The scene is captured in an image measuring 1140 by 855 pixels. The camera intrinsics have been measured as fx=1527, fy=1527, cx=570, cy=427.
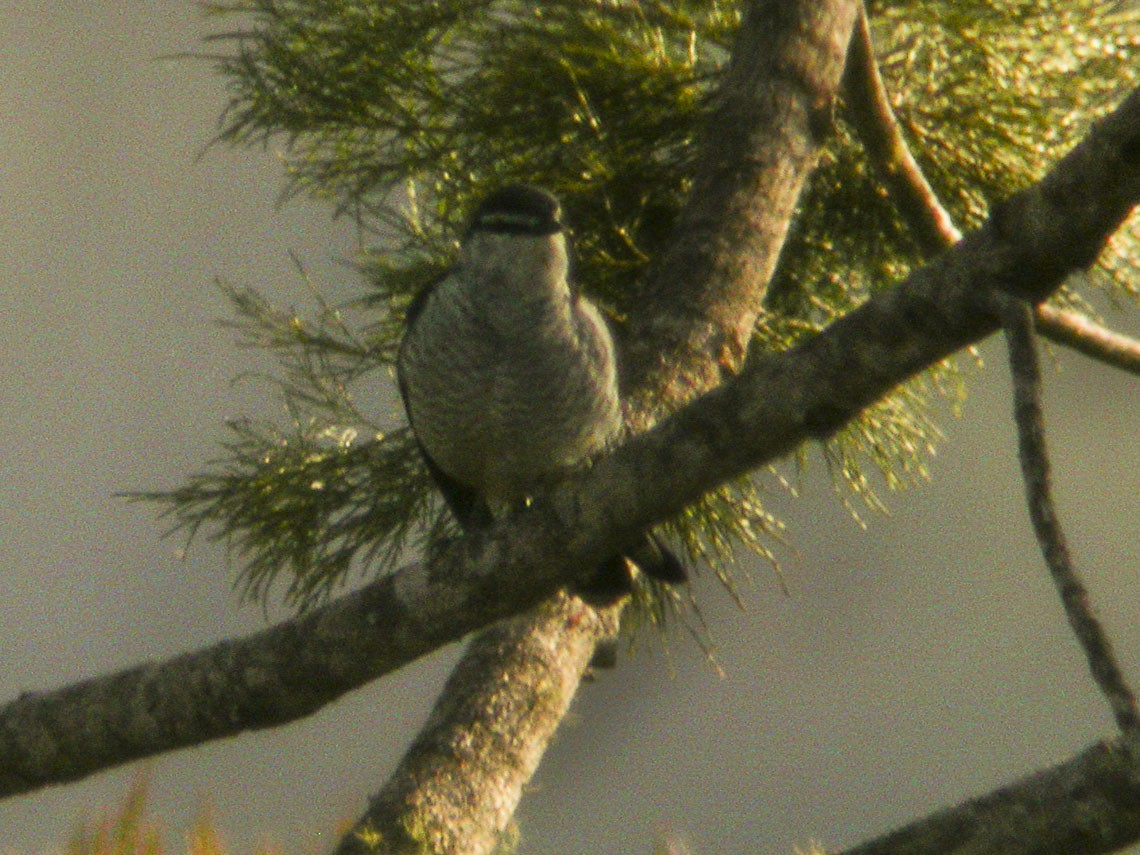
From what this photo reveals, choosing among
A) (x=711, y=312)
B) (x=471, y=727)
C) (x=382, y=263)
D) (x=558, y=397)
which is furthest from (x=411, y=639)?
(x=382, y=263)

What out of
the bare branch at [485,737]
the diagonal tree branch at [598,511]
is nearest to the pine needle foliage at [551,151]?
the bare branch at [485,737]

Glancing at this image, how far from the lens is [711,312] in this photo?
156cm

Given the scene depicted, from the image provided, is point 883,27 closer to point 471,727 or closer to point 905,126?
point 905,126

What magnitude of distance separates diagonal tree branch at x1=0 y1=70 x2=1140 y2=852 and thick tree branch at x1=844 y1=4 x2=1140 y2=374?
0.61 metres

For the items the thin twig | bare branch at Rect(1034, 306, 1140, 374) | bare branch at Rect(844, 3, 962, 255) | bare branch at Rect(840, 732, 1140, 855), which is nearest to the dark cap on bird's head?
bare branch at Rect(844, 3, 962, 255)

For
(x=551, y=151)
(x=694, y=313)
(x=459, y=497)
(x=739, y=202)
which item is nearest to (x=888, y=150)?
(x=739, y=202)

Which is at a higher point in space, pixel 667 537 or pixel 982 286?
pixel 982 286

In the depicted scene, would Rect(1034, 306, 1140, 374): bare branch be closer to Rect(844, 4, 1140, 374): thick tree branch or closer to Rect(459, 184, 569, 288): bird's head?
Rect(844, 4, 1140, 374): thick tree branch

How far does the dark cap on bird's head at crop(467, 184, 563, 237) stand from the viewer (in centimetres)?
148

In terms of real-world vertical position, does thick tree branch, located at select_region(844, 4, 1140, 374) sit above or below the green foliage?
above

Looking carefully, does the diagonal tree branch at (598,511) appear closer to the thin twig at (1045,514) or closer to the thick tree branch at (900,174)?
the thin twig at (1045,514)

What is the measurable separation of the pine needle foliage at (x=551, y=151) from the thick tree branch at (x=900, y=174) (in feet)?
0.65

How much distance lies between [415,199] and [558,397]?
479 mm

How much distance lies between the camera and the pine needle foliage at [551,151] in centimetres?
171
